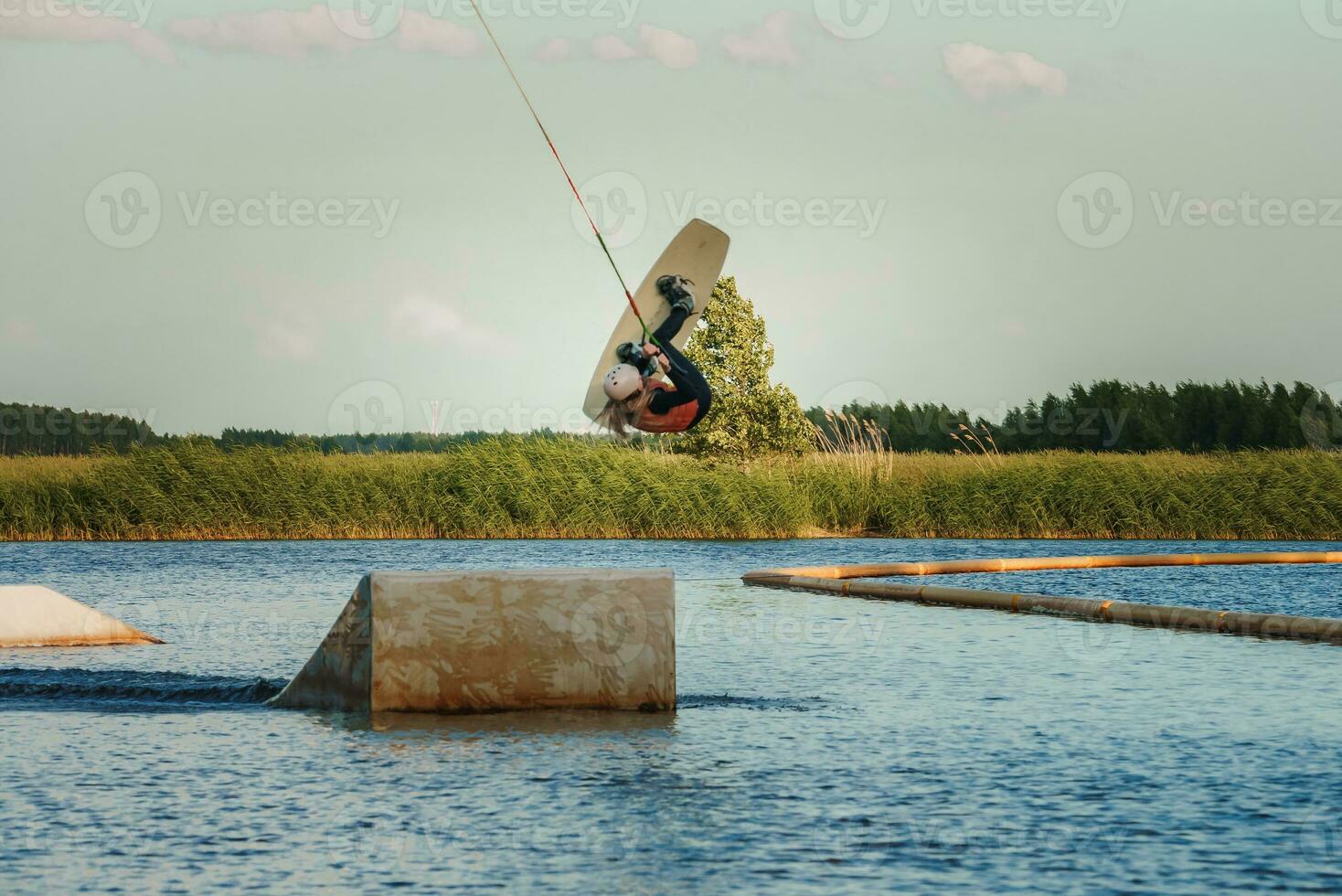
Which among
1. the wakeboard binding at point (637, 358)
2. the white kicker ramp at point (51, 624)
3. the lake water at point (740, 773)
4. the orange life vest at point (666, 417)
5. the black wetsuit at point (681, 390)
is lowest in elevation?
the lake water at point (740, 773)

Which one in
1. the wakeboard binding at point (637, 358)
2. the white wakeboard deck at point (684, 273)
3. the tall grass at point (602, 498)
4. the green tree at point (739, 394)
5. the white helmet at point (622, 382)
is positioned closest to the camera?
the white helmet at point (622, 382)

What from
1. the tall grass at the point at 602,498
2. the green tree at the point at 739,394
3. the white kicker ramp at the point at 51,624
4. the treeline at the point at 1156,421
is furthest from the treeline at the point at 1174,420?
the white kicker ramp at the point at 51,624

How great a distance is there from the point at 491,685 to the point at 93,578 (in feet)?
49.6

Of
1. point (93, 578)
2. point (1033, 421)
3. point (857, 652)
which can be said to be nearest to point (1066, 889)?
point (857, 652)

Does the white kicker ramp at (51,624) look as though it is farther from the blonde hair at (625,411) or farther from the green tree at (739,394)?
the green tree at (739,394)

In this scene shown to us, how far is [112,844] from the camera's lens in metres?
6.72

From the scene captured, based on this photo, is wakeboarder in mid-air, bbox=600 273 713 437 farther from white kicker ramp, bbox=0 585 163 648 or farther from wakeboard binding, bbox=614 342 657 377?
white kicker ramp, bbox=0 585 163 648

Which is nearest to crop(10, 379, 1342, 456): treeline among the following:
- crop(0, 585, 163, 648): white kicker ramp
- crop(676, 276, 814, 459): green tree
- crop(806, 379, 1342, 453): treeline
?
crop(806, 379, 1342, 453): treeline

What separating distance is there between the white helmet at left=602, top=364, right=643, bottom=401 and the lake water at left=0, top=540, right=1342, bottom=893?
2172 millimetres

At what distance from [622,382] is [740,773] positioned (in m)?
4.11

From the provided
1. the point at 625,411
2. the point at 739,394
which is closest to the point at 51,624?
the point at 625,411

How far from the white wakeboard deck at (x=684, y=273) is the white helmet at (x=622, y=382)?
43.1 inches

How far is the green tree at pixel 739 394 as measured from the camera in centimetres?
4062

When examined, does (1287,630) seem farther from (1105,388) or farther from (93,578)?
(1105,388)
